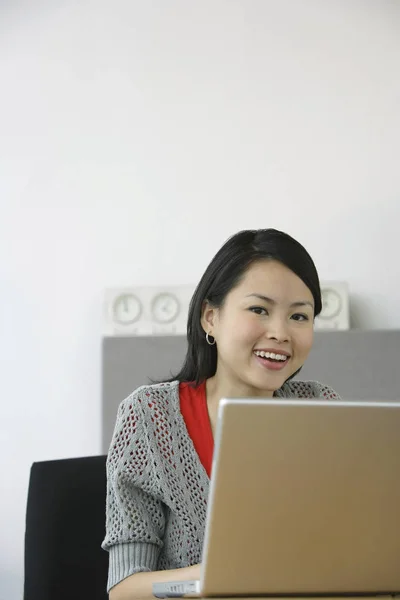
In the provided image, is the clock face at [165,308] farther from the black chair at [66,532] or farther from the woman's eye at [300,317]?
the woman's eye at [300,317]

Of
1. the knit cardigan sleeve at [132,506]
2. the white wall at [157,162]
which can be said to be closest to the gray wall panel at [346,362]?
the white wall at [157,162]

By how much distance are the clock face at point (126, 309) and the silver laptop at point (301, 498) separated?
99.8 inches

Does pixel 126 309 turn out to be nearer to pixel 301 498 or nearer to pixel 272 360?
pixel 272 360

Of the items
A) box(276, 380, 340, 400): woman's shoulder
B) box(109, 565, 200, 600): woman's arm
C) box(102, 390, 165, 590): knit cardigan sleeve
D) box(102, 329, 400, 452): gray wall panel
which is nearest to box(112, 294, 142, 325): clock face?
box(102, 329, 400, 452): gray wall panel

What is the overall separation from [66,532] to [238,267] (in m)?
0.63

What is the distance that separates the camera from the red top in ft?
5.60

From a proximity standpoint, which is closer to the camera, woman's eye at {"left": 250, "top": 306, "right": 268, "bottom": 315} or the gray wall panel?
woman's eye at {"left": 250, "top": 306, "right": 268, "bottom": 315}

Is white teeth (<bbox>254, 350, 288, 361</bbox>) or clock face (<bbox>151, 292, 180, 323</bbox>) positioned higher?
clock face (<bbox>151, 292, 180, 323</bbox>)

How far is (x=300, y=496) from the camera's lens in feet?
3.43

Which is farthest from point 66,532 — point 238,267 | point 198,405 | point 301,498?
point 301,498

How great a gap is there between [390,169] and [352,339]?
79 cm

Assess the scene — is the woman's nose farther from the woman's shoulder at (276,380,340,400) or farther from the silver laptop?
the silver laptop

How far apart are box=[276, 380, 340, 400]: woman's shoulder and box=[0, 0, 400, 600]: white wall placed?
1797 mm

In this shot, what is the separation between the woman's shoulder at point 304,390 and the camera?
192cm
